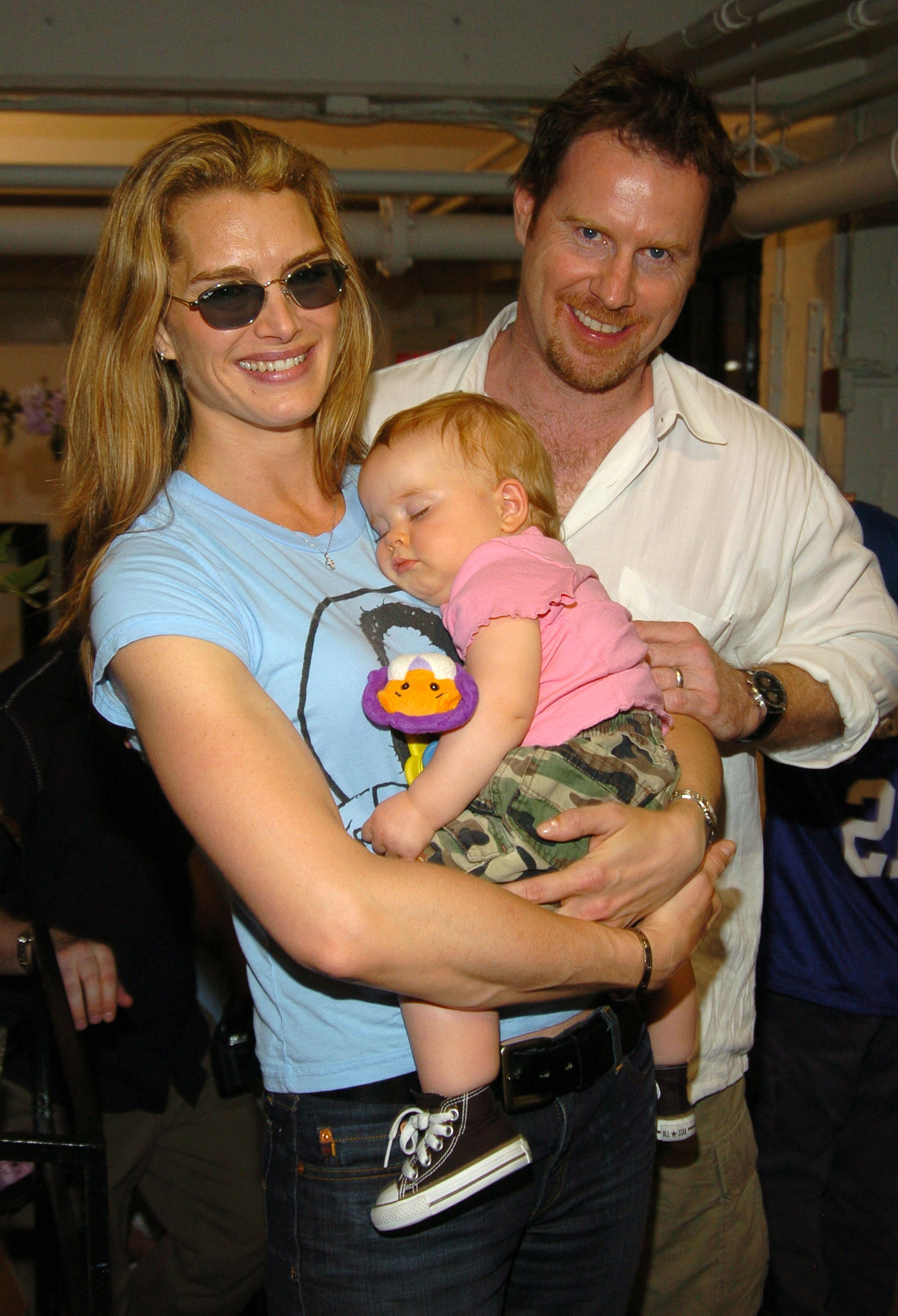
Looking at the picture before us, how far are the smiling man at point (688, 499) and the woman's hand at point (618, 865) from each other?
1.90 feet

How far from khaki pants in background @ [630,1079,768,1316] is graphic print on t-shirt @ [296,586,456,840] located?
130 cm

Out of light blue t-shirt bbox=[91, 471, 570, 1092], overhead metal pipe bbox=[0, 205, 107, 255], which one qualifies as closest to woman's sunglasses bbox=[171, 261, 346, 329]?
light blue t-shirt bbox=[91, 471, 570, 1092]

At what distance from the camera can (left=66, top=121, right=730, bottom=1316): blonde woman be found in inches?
49.4

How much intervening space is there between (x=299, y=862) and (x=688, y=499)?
4.43ft

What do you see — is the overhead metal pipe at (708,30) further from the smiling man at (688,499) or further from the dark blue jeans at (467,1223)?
the dark blue jeans at (467,1223)

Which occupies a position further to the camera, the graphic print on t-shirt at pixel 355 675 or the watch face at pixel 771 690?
the watch face at pixel 771 690

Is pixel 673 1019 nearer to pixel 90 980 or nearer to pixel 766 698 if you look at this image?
pixel 766 698

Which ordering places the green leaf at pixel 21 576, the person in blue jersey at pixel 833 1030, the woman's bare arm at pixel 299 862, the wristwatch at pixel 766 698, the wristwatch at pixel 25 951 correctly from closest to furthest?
the woman's bare arm at pixel 299 862 → the wristwatch at pixel 766 698 → the wristwatch at pixel 25 951 → the green leaf at pixel 21 576 → the person in blue jersey at pixel 833 1030

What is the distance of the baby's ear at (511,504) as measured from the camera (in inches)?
65.9

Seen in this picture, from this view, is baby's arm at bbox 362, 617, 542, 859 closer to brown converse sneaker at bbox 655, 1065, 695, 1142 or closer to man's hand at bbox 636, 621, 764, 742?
man's hand at bbox 636, 621, 764, 742

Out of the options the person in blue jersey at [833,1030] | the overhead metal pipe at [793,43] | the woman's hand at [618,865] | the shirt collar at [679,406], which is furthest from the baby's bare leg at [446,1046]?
the overhead metal pipe at [793,43]

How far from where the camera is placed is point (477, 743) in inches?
56.4

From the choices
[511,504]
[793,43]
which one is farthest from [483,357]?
[793,43]

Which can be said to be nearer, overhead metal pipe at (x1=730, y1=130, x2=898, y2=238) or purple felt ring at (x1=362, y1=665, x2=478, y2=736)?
purple felt ring at (x1=362, y1=665, x2=478, y2=736)
